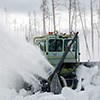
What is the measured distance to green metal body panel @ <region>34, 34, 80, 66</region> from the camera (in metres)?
12.3

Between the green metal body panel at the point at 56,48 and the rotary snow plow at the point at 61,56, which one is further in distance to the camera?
the green metal body panel at the point at 56,48

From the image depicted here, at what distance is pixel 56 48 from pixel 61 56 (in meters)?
0.42

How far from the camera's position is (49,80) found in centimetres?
1047

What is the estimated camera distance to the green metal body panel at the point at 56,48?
1227 cm

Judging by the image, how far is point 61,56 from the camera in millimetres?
12297

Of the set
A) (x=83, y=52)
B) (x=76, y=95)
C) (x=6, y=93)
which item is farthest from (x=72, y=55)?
(x=83, y=52)

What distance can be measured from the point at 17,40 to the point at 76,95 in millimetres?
4677

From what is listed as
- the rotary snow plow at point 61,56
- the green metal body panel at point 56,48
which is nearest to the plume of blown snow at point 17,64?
the rotary snow plow at point 61,56

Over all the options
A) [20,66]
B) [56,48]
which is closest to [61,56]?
[56,48]

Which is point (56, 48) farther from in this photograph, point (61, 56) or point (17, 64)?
point (17, 64)

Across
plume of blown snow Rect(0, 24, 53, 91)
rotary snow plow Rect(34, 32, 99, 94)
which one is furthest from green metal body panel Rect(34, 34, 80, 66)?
plume of blown snow Rect(0, 24, 53, 91)

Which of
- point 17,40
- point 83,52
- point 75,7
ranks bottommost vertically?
point 83,52

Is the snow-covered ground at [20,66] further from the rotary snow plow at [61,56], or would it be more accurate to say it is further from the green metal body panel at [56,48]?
the green metal body panel at [56,48]

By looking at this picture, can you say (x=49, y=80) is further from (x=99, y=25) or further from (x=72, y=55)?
(x=99, y=25)
